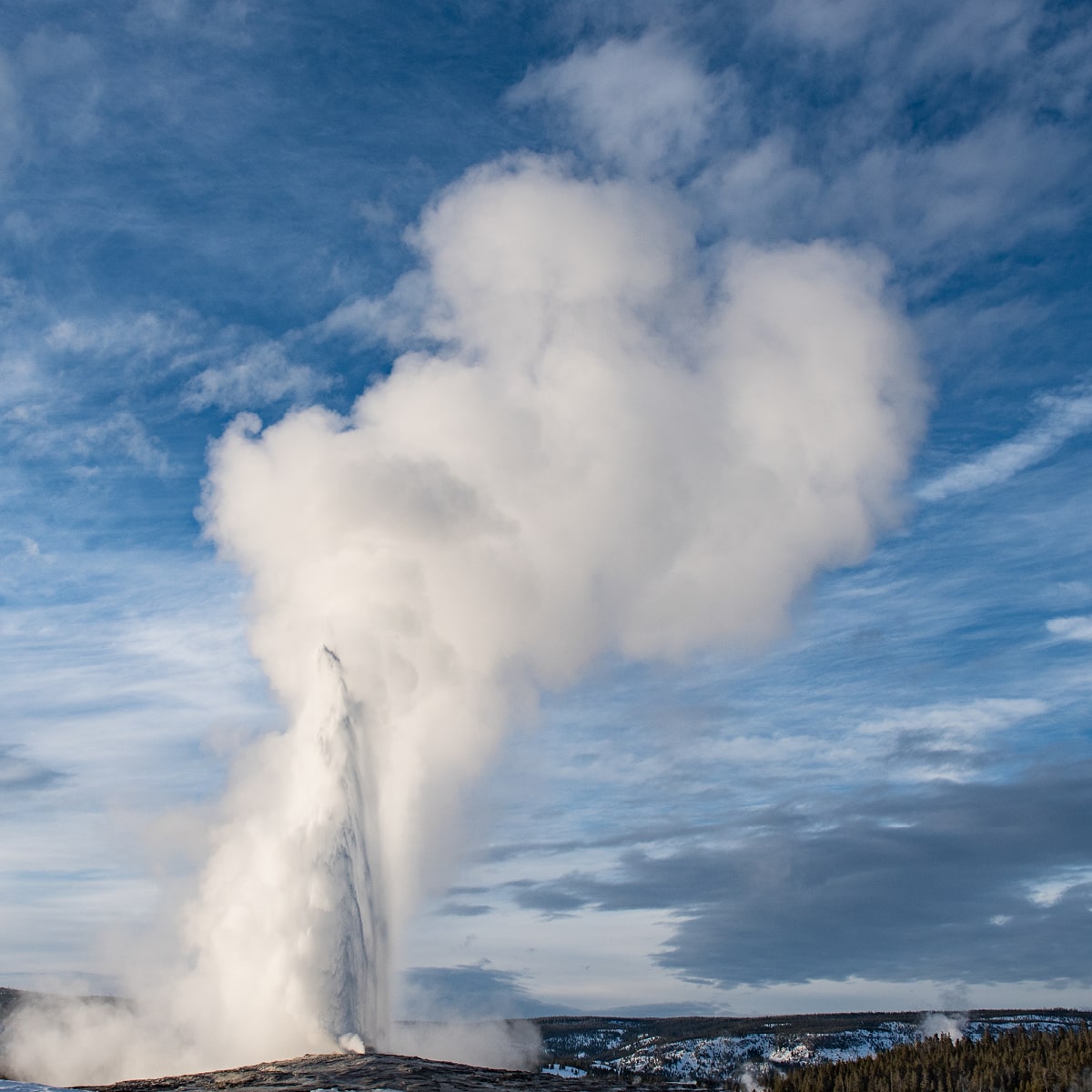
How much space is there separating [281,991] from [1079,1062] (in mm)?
97398

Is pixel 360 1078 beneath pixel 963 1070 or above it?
above

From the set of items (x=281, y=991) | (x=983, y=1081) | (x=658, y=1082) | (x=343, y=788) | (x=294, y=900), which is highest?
(x=343, y=788)

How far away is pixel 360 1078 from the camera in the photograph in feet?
176

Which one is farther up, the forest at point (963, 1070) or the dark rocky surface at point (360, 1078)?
the dark rocky surface at point (360, 1078)

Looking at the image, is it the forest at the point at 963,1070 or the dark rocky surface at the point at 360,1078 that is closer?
the dark rocky surface at the point at 360,1078

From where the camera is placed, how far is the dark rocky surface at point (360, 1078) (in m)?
51.8

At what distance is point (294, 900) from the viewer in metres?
72.1

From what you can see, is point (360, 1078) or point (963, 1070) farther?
point (963, 1070)

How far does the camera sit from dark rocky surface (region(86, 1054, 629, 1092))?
2041 inches

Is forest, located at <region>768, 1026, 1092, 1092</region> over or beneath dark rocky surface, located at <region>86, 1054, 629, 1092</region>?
beneath

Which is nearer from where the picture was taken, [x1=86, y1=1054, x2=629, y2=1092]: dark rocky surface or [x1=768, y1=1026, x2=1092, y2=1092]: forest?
[x1=86, y1=1054, x2=629, y2=1092]: dark rocky surface

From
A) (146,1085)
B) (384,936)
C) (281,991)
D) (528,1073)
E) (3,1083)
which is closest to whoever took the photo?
(3,1083)

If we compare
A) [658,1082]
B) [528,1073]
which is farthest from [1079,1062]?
[528,1073]

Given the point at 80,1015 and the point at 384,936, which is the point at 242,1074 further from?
the point at 80,1015
